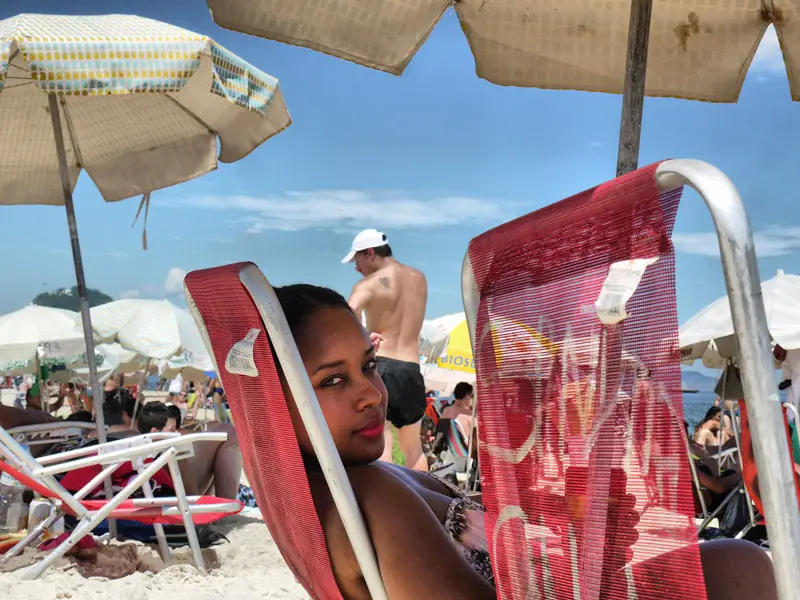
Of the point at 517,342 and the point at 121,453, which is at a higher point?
the point at 517,342

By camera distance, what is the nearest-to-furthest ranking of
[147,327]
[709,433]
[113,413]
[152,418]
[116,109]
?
[116,109], [152,418], [113,413], [709,433], [147,327]

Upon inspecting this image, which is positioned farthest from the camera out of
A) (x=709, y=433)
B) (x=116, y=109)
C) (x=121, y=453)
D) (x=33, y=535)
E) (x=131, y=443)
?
(x=709, y=433)

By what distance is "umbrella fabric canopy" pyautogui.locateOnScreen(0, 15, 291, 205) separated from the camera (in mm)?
3334

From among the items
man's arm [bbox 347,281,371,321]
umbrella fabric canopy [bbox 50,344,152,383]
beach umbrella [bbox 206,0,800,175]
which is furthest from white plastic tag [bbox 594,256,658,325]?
umbrella fabric canopy [bbox 50,344,152,383]

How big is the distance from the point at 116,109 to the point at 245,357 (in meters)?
4.29

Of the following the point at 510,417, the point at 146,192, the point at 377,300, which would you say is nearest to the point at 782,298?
the point at 377,300

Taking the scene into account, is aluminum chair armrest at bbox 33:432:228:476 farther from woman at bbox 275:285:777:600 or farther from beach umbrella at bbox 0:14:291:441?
woman at bbox 275:285:777:600

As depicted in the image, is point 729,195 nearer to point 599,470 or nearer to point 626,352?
point 626,352

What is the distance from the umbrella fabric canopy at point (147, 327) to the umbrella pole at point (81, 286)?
840 centimetres

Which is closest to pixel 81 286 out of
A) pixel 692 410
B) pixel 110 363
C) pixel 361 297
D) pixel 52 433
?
pixel 52 433

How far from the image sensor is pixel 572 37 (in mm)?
3252

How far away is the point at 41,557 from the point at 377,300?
2253 mm

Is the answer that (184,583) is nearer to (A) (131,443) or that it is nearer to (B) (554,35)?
(A) (131,443)

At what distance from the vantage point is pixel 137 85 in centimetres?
334
